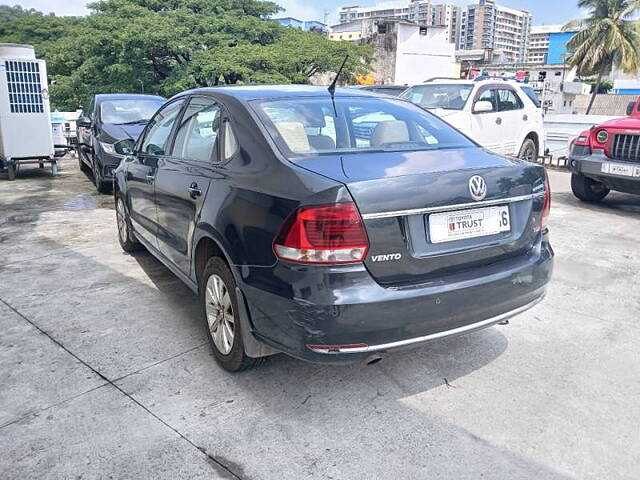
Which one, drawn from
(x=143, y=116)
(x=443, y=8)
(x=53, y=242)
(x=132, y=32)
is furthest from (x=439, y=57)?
(x=443, y=8)

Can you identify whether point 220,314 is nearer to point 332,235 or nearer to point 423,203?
point 332,235

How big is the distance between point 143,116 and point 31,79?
2.48 meters

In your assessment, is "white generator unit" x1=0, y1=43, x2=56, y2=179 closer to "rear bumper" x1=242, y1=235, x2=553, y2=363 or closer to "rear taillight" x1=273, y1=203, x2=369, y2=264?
"rear bumper" x1=242, y1=235, x2=553, y2=363

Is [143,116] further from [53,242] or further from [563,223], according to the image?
[563,223]

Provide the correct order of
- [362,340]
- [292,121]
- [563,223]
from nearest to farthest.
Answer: [362,340], [292,121], [563,223]

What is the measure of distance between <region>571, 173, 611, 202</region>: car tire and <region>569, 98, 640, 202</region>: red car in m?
0.11

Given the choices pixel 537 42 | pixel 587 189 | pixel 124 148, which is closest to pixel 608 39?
pixel 587 189

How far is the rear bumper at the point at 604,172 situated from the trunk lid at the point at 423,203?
5108 millimetres

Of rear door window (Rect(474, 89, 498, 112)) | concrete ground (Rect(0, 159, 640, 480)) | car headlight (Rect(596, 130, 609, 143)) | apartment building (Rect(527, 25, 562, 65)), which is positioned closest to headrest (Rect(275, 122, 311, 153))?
concrete ground (Rect(0, 159, 640, 480))

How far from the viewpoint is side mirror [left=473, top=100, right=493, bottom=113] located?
9.66 m

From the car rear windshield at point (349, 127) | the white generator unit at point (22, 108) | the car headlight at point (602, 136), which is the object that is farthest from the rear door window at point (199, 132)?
the white generator unit at point (22, 108)

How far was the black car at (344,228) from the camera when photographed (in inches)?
94.4

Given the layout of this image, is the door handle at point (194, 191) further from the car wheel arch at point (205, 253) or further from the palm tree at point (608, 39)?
the palm tree at point (608, 39)

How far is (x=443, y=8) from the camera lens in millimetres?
129125
